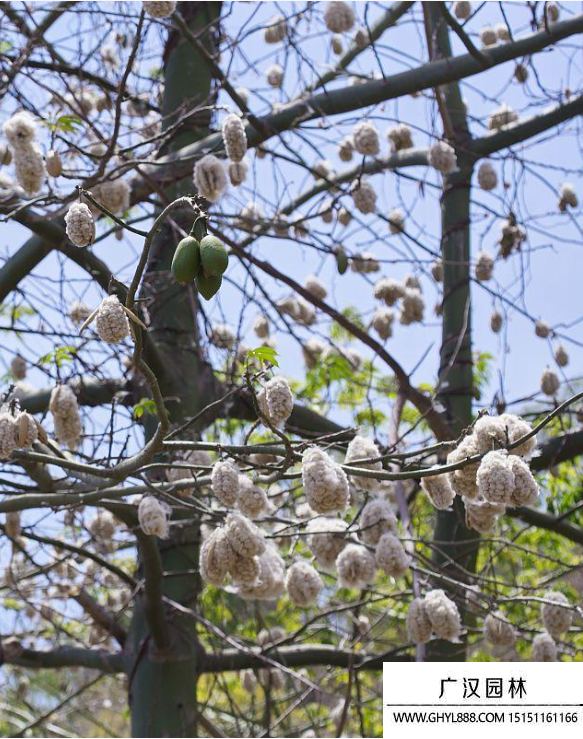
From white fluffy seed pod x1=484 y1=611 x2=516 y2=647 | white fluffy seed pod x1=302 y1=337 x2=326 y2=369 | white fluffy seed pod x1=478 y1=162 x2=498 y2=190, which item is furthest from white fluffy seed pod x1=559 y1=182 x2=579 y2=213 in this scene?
white fluffy seed pod x1=484 y1=611 x2=516 y2=647

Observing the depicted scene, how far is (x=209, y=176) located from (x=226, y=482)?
1.19 meters

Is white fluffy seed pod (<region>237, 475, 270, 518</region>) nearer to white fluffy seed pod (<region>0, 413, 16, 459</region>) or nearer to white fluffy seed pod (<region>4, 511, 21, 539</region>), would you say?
white fluffy seed pod (<region>0, 413, 16, 459</region>)

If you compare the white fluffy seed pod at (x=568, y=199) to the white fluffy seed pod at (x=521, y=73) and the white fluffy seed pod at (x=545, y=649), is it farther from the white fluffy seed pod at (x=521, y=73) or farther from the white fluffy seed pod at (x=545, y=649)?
the white fluffy seed pod at (x=545, y=649)

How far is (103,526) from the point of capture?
379 cm

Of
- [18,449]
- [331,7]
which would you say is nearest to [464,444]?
[18,449]

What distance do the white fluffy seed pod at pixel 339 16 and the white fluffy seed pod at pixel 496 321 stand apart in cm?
155

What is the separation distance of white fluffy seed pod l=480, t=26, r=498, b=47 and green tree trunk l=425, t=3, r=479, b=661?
0.20 meters

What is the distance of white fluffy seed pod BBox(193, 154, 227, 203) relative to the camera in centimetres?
301

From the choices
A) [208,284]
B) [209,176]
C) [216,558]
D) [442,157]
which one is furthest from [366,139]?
[208,284]

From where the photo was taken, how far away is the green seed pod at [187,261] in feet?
5.10

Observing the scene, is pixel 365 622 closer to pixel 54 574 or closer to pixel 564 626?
pixel 564 626

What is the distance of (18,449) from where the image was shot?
2.28m

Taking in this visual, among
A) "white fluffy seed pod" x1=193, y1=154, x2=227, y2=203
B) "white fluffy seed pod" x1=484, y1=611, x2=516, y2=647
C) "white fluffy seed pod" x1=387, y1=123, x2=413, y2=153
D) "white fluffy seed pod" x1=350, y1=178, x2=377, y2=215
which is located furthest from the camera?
"white fluffy seed pod" x1=387, y1=123, x2=413, y2=153

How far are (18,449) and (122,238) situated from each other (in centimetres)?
239
